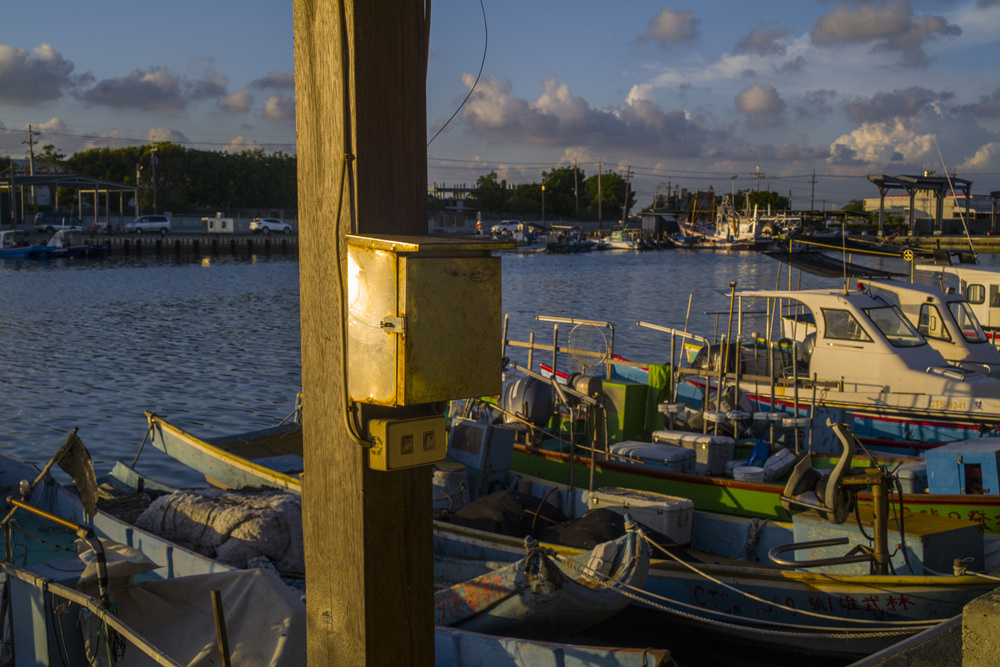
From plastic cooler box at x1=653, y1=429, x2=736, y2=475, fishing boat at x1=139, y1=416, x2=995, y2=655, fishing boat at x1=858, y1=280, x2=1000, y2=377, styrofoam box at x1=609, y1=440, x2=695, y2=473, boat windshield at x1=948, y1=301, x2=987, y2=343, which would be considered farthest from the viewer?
boat windshield at x1=948, y1=301, x2=987, y2=343

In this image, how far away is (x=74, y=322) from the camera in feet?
115

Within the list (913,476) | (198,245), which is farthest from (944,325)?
(198,245)

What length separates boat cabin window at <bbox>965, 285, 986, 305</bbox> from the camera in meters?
19.6

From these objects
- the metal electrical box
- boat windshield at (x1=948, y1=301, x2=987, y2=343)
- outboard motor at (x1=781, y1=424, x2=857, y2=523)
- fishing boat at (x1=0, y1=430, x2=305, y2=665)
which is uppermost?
the metal electrical box

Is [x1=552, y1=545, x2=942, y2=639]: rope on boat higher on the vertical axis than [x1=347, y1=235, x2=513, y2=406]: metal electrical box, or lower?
lower

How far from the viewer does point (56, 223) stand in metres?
83.9

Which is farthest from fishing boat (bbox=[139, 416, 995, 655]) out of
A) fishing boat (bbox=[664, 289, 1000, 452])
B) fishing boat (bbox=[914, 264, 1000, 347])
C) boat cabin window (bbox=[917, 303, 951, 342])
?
fishing boat (bbox=[914, 264, 1000, 347])

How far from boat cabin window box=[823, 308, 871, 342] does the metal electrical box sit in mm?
13015

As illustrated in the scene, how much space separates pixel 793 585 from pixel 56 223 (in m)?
90.4

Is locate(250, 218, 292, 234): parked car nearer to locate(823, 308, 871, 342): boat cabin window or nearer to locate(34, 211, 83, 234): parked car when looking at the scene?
locate(34, 211, 83, 234): parked car

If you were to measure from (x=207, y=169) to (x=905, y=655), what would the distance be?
111 m

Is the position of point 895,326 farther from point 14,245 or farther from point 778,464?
point 14,245

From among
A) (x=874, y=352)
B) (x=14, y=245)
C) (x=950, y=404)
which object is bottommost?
(x=950, y=404)

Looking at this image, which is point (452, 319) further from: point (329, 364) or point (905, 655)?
point (905, 655)
